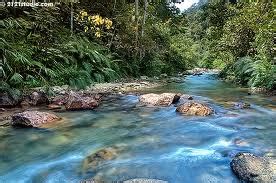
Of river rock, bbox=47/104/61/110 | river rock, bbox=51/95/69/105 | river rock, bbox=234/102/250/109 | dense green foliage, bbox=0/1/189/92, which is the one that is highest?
dense green foliage, bbox=0/1/189/92

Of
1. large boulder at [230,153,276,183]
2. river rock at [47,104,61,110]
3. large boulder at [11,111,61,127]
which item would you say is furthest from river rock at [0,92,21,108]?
large boulder at [230,153,276,183]

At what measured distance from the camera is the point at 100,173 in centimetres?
473

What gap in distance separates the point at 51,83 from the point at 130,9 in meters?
8.68

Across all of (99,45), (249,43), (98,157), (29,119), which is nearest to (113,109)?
(29,119)

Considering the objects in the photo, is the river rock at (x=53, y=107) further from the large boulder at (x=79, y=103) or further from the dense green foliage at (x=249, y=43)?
the dense green foliage at (x=249, y=43)

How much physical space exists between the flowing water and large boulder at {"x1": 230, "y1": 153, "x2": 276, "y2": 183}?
121 millimetres

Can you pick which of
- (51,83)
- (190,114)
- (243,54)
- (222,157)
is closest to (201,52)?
(243,54)

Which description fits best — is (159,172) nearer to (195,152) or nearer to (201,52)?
(195,152)

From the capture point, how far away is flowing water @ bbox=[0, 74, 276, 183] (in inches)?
190

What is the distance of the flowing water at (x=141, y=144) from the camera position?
15.8 ft

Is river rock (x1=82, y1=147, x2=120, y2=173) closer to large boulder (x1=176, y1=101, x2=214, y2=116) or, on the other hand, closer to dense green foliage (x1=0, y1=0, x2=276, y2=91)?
large boulder (x1=176, y1=101, x2=214, y2=116)

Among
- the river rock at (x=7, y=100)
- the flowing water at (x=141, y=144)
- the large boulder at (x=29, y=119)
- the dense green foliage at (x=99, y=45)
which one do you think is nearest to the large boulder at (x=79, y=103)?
the flowing water at (x=141, y=144)

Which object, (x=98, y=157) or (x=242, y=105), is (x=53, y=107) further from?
(x=242, y=105)

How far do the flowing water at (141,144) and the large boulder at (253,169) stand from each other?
12 centimetres
